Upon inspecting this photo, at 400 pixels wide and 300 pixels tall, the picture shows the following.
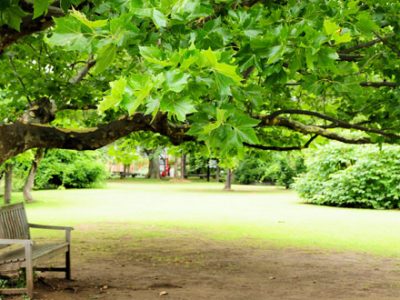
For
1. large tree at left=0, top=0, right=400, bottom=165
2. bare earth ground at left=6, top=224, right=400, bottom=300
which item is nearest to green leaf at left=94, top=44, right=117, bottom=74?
large tree at left=0, top=0, right=400, bottom=165

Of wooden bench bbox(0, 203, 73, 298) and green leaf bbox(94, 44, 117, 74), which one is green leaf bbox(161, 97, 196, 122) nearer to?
green leaf bbox(94, 44, 117, 74)

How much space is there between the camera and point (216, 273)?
352 inches

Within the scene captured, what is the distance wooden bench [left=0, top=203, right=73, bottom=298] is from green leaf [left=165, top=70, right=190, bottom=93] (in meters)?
4.94

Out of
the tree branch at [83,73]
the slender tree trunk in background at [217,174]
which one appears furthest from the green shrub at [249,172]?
the tree branch at [83,73]

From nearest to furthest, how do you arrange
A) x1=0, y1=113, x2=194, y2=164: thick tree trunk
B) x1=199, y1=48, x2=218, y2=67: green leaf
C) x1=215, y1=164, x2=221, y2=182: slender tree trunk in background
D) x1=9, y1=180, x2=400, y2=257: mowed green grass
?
x1=199, y1=48, x2=218, y2=67: green leaf < x1=0, y1=113, x2=194, y2=164: thick tree trunk < x1=9, y1=180, x2=400, y2=257: mowed green grass < x1=215, y1=164, x2=221, y2=182: slender tree trunk in background

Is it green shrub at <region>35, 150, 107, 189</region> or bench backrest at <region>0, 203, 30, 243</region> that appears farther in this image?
green shrub at <region>35, 150, 107, 189</region>

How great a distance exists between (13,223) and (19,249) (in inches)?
20.3

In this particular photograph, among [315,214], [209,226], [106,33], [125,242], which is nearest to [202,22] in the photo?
[106,33]

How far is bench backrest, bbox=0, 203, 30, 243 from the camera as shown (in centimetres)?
759

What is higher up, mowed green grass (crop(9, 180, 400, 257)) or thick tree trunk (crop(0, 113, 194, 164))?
thick tree trunk (crop(0, 113, 194, 164))

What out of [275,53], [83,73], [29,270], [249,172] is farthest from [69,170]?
[275,53]

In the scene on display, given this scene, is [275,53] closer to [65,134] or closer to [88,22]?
[88,22]

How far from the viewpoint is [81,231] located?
14352mm

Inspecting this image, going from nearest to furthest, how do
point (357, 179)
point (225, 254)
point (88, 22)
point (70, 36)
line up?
1. point (88, 22)
2. point (70, 36)
3. point (225, 254)
4. point (357, 179)
